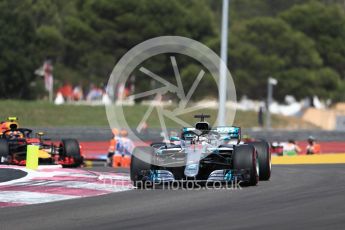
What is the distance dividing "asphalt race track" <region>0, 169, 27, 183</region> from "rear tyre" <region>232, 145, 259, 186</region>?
12.9 feet

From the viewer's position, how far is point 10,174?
15.3 metres

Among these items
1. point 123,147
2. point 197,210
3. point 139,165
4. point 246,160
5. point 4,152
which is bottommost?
point 197,210

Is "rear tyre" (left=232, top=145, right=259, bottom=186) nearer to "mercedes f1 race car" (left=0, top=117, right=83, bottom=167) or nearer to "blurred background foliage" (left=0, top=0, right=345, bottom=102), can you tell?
"mercedes f1 race car" (left=0, top=117, right=83, bottom=167)

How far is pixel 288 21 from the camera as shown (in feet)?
221

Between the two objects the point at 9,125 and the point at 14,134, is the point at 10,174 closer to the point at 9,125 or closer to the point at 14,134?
the point at 14,134

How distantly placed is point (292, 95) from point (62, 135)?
94.7ft

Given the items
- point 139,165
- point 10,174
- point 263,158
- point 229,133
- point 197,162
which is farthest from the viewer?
point 10,174

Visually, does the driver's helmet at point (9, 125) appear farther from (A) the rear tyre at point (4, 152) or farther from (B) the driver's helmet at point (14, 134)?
(A) the rear tyre at point (4, 152)

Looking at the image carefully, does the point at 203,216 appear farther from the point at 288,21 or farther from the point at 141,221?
the point at 288,21

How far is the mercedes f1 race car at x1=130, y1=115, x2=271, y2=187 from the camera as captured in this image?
13.0m

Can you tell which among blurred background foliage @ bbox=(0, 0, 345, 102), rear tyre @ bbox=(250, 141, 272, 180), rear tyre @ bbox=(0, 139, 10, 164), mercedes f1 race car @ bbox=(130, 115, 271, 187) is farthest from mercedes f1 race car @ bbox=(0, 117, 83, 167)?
blurred background foliage @ bbox=(0, 0, 345, 102)

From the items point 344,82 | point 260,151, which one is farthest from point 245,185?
point 344,82

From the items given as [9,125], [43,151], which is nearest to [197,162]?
[43,151]

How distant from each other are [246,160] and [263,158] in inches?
55.2
